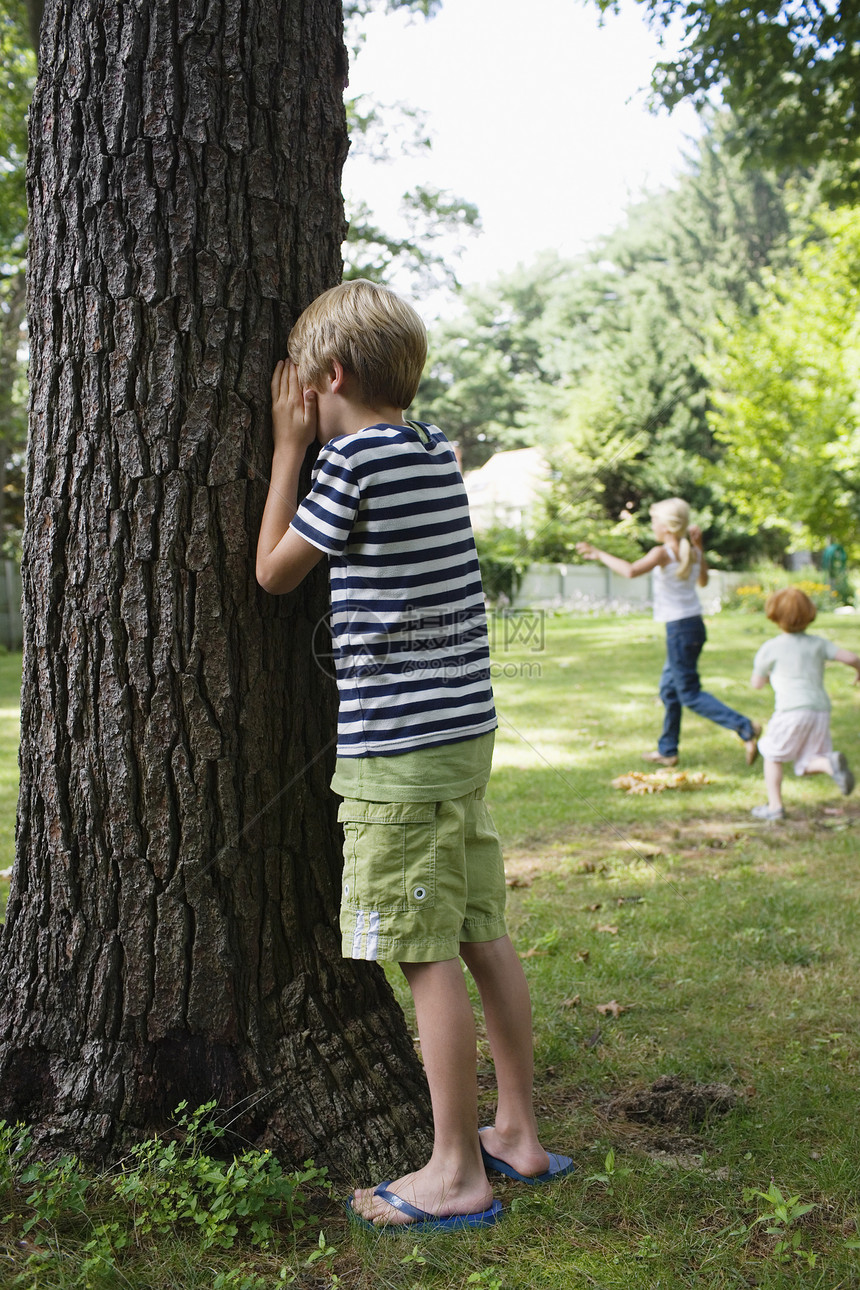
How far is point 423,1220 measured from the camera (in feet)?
6.23

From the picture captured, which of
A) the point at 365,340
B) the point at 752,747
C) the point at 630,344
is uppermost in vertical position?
the point at 630,344

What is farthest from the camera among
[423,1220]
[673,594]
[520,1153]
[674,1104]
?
[673,594]

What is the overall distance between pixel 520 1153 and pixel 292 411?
1.72m

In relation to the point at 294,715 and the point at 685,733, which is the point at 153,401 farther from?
the point at 685,733

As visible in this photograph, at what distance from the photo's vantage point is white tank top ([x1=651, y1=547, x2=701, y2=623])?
22.0 feet

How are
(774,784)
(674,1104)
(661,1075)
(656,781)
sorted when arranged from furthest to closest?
(656,781) < (774,784) < (661,1075) < (674,1104)

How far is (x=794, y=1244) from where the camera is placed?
1.79 m

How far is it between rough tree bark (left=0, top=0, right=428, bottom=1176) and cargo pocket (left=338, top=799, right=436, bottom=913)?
30 cm

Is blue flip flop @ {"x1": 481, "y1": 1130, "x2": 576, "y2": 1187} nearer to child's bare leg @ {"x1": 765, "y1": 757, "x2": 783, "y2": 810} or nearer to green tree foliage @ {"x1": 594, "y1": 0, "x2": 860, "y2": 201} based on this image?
child's bare leg @ {"x1": 765, "y1": 757, "x2": 783, "y2": 810}

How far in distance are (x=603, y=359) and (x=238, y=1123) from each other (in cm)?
3027

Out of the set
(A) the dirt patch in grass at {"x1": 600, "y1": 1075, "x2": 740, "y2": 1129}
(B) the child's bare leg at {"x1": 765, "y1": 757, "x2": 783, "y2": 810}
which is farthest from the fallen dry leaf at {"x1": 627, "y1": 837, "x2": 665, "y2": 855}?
(A) the dirt patch in grass at {"x1": 600, "y1": 1075, "x2": 740, "y2": 1129}

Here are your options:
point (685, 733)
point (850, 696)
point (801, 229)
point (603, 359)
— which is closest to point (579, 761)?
point (685, 733)

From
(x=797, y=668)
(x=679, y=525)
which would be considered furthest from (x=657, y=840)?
(x=679, y=525)

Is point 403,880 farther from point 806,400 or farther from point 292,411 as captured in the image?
point 806,400
